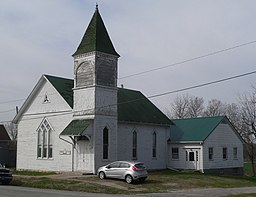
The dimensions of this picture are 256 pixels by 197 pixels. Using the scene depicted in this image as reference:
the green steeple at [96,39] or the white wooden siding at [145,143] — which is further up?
the green steeple at [96,39]

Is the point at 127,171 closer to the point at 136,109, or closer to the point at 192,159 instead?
the point at 136,109

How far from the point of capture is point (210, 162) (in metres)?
45.8

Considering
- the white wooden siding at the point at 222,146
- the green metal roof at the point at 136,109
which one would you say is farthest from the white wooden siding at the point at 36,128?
the white wooden siding at the point at 222,146

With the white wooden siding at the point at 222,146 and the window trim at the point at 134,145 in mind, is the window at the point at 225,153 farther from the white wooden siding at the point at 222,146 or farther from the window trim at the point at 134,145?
the window trim at the point at 134,145

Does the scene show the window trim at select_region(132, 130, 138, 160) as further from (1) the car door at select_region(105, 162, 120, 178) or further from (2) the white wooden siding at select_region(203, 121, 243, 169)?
(1) the car door at select_region(105, 162, 120, 178)

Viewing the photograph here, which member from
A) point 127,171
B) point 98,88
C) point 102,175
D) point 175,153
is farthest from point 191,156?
A: point 127,171

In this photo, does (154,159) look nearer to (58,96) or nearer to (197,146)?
(197,146)

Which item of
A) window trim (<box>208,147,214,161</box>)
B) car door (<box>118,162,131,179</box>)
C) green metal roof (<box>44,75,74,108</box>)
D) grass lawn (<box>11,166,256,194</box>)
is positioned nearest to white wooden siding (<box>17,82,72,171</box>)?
green metal roof (<box>44,75,74,108</box>)

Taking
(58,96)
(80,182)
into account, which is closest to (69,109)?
(58,96)

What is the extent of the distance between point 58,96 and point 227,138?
19.2 m

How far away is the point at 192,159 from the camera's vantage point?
149 ft

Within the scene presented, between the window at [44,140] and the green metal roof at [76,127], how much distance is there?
13.5 feet

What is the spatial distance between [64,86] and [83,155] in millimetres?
7805

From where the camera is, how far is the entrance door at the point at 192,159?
45.0m
